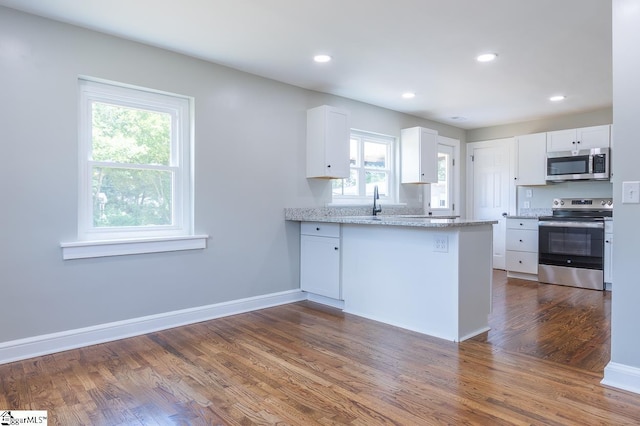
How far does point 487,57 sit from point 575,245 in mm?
2939

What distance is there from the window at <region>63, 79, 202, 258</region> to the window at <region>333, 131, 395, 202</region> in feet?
6.38

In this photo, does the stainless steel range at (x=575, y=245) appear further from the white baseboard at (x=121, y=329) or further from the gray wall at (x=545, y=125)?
the white baseboard at (x=121, y=329)

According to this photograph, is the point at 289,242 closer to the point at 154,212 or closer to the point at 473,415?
the point at 154,212

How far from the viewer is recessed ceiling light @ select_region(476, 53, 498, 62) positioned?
347cm

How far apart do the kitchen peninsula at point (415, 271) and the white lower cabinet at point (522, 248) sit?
2619 mm

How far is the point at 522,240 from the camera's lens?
5.64 m

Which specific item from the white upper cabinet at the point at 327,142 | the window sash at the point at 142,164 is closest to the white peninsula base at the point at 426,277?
the white upper cabinet at the point at 327,142

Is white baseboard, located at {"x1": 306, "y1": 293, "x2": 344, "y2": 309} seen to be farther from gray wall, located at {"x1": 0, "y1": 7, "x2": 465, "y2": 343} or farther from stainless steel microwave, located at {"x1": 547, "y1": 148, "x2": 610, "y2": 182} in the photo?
stainless steel microwave, located at {"x1": 547, "y1": 148, "x2": 610, "y2": 182}

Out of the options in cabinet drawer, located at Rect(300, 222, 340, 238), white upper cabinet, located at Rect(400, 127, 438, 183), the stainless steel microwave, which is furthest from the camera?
white upper cabinet, located at Rect(400, 127, 438, 183)

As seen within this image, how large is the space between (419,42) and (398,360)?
2.42 m

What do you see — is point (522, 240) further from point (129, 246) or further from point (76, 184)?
point (76, 184)

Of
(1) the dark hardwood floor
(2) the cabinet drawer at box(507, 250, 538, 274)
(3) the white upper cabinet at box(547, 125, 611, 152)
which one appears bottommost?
(1) the dark hardwood floor

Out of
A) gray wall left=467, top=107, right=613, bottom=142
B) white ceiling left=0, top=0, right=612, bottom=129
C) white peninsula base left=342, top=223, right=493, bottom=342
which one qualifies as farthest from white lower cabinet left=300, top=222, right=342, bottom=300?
gray wall left=467, top=107, right=613, bottom=142

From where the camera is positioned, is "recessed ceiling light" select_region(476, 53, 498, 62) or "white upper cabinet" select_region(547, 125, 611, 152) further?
"white upper cabinet" select_region(547, 125, 611, 152)
